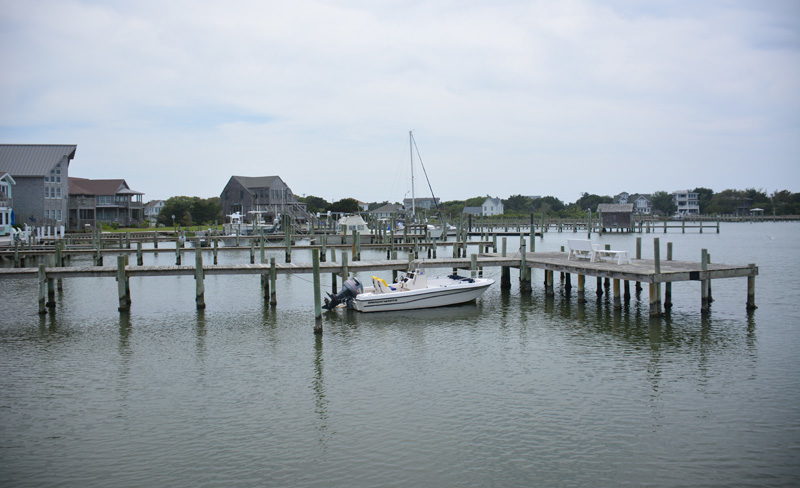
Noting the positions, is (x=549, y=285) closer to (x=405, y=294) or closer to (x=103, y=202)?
(x=405, y=294)

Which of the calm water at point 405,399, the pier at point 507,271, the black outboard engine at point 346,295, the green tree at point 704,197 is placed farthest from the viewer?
the green tree at point 704,197

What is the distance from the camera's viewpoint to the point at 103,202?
89.0m

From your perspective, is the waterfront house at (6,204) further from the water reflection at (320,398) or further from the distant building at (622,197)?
the distant building at (622,197)

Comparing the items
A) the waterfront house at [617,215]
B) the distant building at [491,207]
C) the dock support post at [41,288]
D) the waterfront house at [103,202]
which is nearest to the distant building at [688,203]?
the distant building at [491,207]

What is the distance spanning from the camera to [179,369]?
772 inches

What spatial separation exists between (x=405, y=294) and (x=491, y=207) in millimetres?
136829

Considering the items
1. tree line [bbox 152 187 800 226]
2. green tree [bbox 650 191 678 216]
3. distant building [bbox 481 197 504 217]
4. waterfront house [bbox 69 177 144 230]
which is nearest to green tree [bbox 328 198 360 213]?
tree line [bbox 152 187 800 226]

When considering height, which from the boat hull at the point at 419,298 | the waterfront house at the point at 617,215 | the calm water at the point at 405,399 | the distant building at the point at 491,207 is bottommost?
the calm water at the point at 405,399

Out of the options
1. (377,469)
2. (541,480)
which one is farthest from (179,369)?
(541,480)

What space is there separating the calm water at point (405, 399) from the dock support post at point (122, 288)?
29.0 inches

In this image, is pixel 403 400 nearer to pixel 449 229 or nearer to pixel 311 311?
pixel 311 311

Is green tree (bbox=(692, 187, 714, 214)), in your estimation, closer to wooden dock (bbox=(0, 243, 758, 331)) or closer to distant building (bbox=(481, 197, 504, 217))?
distant building (bbox=(481, 197, 504, 217))

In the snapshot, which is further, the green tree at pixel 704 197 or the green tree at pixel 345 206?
the green tree at pixel 704 197

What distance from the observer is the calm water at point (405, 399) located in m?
12.7
